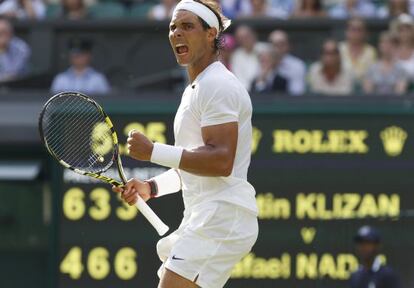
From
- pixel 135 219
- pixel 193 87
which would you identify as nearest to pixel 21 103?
pixel 135 219

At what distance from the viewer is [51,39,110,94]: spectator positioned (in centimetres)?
1127

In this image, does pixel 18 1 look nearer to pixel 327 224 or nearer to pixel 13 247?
pixel 13 247

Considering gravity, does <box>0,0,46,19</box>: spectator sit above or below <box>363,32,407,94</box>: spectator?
above

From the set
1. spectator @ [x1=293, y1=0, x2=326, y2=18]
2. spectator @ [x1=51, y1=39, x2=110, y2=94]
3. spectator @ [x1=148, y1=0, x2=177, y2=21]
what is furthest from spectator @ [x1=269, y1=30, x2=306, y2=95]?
spectator @ [x1=51, y1=39, x2=110, y2=94]

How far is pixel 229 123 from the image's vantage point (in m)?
5.89

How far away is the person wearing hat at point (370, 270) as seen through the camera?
990 cm

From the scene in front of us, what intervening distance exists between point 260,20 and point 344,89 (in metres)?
1.26

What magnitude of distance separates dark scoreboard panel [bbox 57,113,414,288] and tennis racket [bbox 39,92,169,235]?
2608 mm

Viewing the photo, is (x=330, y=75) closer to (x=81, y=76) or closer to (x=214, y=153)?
(x=81, y=76)

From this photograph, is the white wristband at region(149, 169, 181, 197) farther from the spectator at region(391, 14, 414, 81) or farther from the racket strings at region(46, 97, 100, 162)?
the spectator at region(391, 14, 414, 81)

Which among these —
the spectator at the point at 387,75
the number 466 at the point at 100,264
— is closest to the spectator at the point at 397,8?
the spectator at the point at 387,75

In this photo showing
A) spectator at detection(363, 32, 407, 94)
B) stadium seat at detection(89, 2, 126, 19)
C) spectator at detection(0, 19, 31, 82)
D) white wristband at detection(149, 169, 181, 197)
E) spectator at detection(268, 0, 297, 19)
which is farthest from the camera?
stadium seat at detection(89, 2, 126, 19)

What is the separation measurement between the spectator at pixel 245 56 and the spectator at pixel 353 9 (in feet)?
3.53

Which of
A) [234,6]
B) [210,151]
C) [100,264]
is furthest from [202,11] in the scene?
[234,6]
